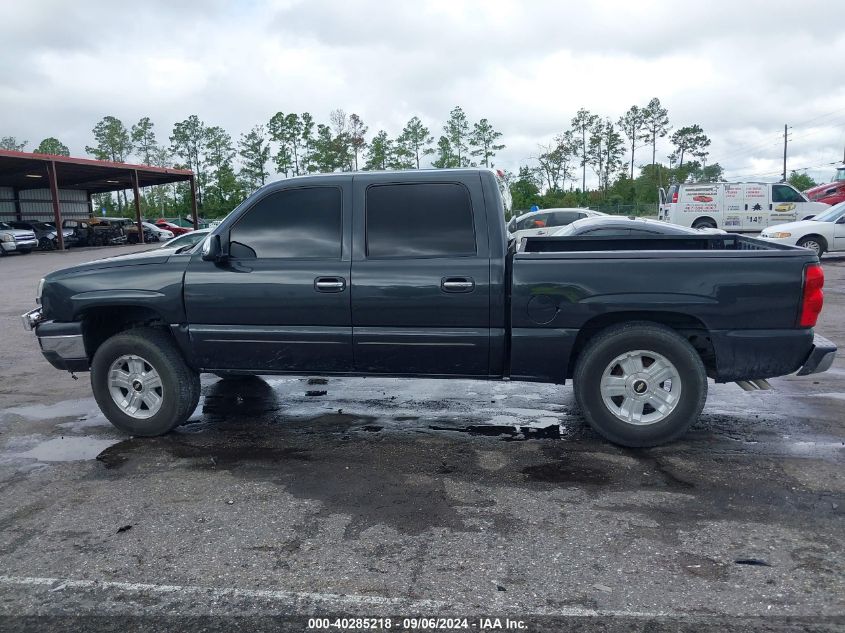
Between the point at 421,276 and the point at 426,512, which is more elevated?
the point at 421,276

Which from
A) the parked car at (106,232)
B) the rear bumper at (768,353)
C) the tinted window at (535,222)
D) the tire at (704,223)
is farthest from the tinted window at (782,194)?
the parked car at (106,232)

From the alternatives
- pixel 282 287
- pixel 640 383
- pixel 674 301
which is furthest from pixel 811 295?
pixel 282 287

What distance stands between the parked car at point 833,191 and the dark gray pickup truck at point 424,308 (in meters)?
28.0

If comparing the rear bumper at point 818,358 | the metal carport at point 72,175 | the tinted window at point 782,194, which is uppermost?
the metal carport at point 72,175

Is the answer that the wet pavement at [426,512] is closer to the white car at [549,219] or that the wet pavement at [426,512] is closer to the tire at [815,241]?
the tire at [815,241]

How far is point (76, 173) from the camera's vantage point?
36.3 metres

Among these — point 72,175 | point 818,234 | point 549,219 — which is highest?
point 72,175

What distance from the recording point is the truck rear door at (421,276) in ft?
15.0

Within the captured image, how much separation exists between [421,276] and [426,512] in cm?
164

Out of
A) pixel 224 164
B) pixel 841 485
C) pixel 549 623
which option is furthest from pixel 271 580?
pixel 224 164

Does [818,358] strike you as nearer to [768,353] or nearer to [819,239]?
[768,353]

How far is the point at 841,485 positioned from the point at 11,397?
23.0ft

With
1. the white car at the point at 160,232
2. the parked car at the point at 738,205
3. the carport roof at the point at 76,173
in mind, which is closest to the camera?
the parked car at the point at 738,205

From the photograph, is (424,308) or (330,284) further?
(330,284)
